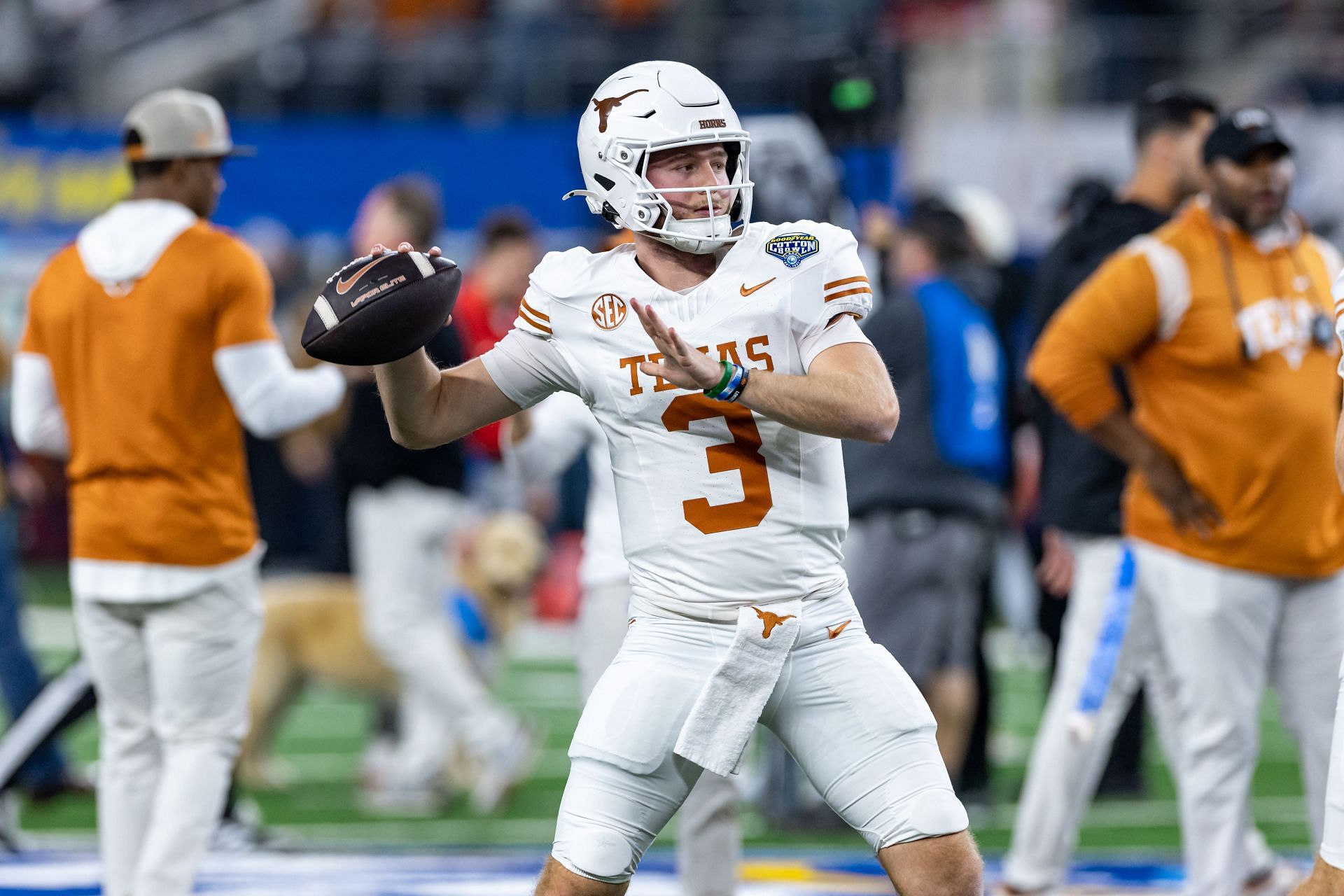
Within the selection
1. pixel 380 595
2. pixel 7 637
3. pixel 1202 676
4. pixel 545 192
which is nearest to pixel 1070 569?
pixel 1202 676

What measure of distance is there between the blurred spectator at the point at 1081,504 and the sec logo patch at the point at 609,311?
2.35 meters

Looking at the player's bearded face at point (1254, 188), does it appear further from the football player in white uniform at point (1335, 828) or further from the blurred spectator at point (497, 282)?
the blurred spectator at point (497, 282)

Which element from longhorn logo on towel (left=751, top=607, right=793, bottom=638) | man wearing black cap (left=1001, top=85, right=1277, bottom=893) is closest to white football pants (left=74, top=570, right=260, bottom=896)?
longhorn logo on towel (left=751, top=607, right=793, bottom=638)

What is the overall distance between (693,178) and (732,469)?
580 mm

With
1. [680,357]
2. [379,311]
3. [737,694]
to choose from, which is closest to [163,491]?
[379,311]

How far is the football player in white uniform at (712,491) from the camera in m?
3.94

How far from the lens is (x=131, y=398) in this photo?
548cm

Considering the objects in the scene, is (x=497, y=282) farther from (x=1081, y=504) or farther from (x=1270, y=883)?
(x=1270, y=883)

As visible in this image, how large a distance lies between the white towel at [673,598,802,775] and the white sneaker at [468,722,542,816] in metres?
4.12

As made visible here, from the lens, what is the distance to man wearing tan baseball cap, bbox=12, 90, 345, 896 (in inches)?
215

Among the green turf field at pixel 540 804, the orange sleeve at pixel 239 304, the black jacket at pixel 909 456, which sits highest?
the orange sleeve at pixel 239 304

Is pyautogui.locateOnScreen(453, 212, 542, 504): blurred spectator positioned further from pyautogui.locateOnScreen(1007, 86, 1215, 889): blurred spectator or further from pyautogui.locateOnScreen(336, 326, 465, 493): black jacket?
pyautogui.locateOnScreen(1007, 86, 1215, 889): blurred spectator

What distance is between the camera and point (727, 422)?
13.1 ft

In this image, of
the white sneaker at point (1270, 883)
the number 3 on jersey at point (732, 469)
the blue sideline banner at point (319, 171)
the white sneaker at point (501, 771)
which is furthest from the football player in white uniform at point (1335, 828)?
the blue sideline banner at point (319, 171)
